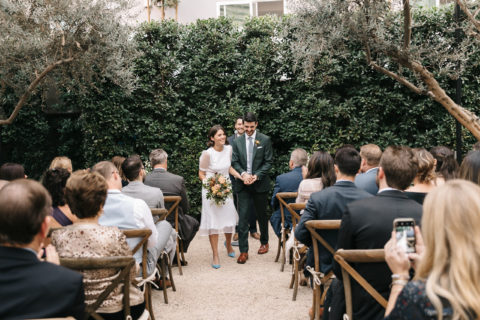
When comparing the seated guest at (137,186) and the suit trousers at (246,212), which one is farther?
the suit trousers at (246,212)

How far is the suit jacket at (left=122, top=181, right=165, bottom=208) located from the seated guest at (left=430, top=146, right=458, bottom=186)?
315cm

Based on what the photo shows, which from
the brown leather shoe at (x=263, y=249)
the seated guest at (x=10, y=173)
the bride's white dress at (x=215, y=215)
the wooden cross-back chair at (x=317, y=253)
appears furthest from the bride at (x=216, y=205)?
the seated guest at (x=10, y=173)

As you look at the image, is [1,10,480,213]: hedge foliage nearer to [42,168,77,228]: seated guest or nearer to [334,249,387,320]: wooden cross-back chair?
[42,168,77,228]: seated guest

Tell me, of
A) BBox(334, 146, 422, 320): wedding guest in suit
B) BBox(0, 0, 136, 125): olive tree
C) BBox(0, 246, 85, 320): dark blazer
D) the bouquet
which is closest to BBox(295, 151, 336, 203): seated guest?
the bouquet

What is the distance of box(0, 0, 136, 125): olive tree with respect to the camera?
7.25 meters

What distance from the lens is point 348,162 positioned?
12.8 ft

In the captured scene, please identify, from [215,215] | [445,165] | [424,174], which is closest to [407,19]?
[445,165]

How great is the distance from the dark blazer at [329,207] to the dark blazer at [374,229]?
99 cm

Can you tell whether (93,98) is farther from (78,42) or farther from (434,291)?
(434,291)

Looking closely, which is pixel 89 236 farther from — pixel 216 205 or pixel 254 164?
pixel 254 164

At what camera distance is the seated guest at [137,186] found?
16.7 ft

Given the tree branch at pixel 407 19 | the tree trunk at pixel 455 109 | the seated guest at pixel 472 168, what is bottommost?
the seated guest at pixel 472 168

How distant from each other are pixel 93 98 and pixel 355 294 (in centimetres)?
766

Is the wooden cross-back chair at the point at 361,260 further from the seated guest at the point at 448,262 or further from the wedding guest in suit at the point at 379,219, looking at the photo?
the seated guest at the point at 448,262
